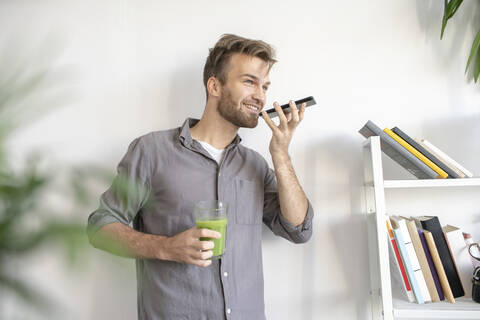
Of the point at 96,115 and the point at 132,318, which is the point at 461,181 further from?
the point at 96,115

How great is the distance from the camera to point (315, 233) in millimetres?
1531

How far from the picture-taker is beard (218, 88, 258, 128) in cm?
141

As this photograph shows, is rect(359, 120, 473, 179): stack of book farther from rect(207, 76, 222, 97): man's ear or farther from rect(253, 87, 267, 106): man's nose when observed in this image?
rect(207, 76, 222, 97): man's ear

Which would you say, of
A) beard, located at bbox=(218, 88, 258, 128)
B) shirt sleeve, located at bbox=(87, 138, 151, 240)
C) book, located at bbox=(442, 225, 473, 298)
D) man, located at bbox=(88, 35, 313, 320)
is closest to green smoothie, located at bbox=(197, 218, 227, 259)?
man, located at bbox=(88, 35, 313, 320)

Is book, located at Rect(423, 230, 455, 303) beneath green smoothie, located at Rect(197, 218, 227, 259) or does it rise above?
beneath

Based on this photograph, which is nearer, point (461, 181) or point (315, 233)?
point (461, 181)

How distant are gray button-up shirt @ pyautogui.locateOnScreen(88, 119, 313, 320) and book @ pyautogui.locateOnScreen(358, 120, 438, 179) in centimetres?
38

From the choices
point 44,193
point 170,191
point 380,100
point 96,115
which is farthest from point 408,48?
point 44,193

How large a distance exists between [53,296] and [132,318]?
1544 mm

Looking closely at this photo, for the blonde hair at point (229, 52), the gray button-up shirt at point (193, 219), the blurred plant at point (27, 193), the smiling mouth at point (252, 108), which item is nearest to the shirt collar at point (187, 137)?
the gray button-up shirt at point (193, 219)

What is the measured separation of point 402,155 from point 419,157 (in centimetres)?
6

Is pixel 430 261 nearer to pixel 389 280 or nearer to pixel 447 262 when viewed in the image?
pixel 447 262

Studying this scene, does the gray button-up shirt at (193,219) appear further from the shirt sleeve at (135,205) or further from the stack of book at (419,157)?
the stack of book at (419,157)

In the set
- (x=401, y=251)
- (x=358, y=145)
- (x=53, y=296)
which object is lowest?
(x=401, y=251)
